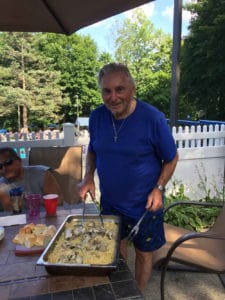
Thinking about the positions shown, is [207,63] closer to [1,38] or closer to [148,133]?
[148,133]

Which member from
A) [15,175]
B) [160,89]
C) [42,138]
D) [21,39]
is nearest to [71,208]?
[15,175]

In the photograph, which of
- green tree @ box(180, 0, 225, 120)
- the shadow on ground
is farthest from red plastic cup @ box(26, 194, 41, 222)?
green tree @ box(180, 0, 225, 120)

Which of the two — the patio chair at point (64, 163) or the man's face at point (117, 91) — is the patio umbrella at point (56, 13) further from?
the patio chair at point (64, 163)

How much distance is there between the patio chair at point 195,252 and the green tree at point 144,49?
2375 centimetres

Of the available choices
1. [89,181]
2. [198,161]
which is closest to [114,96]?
[89,181]

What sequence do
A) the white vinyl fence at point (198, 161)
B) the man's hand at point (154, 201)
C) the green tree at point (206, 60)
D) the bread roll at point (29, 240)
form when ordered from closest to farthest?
the bread roll at point (29, 240), the man's hand at point (154, 201), the white vinyl fence at point (198, 161), the green tree at point (206, 60)

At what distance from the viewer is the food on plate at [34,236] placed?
125 centimetres

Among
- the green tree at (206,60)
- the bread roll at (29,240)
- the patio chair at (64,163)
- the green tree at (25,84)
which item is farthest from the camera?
the green tree at (25,84)

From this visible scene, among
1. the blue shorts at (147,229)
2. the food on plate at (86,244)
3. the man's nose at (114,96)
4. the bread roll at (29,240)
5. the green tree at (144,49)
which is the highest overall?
the green tree at (144,49)

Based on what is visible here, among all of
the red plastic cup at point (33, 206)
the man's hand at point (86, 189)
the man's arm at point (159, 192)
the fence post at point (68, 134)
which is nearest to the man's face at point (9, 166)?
the red plastic cup at point (33, 206)

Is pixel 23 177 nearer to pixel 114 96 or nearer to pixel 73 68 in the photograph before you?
pixel 114 96

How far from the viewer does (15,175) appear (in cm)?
211

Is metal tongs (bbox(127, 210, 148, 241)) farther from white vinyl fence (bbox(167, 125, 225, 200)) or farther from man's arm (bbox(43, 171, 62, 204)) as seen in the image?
white vinyl fence (bbox(167, 125, 225, 200))

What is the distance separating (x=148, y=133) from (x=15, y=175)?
112 cm
